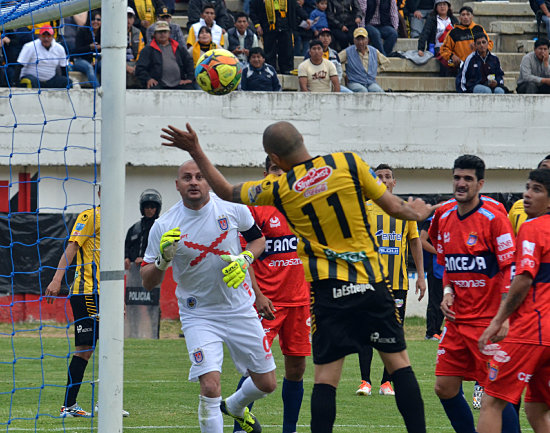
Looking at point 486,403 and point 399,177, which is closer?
point 486,403

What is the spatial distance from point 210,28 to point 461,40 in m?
5.31

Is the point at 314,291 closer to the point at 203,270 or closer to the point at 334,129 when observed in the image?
the point at 203,270

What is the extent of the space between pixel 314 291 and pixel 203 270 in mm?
1273

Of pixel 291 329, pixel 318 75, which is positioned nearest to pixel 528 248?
pixel 291 329

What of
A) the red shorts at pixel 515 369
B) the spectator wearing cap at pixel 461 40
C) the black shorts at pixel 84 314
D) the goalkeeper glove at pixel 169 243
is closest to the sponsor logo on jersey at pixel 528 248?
the red shorts at pixel 515 369

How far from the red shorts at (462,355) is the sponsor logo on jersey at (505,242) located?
58 centimetres

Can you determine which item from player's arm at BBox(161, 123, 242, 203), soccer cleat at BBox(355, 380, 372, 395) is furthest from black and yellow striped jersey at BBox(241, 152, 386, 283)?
soccer cleat at BBox(355, 380, 372, 395)

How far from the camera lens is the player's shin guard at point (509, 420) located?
6320mm

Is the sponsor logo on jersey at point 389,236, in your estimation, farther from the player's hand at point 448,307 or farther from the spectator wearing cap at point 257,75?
the spectator wearing cap at point 257,75

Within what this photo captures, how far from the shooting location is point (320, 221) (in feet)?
18.9

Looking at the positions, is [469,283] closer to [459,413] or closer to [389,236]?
[459,413]

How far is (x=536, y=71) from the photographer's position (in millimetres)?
19125

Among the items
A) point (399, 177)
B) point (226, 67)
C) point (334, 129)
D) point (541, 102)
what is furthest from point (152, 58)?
point (226, 67)

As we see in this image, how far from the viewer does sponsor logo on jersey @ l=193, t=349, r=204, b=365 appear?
263 inches
